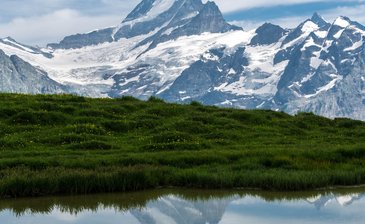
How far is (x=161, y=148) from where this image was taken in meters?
36.7

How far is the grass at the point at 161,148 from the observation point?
28250mm

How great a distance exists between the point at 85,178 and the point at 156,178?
3.38 meters

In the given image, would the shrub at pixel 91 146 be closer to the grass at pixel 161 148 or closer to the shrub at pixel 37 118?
the grass at pixel 161 148

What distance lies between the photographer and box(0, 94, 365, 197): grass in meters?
28.2

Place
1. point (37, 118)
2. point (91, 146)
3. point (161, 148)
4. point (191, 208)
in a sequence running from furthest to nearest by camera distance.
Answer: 1. point (37, 118)
2. point (161, 148)
3. point (91, 146)
4. point (191, 208)

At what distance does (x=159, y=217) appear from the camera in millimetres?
22547

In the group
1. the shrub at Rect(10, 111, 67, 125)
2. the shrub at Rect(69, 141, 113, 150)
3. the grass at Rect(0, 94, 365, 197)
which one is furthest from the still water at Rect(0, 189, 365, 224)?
the shrub at Rect(10, 111, 67, 125)

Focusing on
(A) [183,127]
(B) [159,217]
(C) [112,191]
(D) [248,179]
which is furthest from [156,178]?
(A) [183,127]

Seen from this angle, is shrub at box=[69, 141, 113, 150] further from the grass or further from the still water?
the still water

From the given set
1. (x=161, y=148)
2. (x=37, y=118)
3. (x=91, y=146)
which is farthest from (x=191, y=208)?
(x=37, y=118)

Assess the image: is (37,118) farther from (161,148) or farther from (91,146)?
(161,148)

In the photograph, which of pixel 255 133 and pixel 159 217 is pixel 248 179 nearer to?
pixel 159 217

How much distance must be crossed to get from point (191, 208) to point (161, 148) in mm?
12681

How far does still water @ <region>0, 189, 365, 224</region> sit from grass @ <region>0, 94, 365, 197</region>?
99cm
